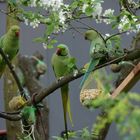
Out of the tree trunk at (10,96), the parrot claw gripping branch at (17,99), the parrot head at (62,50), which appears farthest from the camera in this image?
the tree trunk at (10,96)

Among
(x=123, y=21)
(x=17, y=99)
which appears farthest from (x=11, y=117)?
(x=123, y=21)

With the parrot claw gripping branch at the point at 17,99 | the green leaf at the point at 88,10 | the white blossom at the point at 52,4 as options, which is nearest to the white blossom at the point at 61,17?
the white blossom at the point at 52,4

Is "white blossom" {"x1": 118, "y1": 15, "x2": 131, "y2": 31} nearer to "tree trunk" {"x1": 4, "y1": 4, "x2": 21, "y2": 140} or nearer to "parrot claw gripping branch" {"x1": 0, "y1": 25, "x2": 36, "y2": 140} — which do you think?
"parrot claw gripping branch" {"x1": 0, "y1": 25, "x2": 36, "y2": 140}

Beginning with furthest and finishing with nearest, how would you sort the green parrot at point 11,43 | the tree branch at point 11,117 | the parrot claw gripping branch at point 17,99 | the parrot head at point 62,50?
the green parrot at point 11,43 → the parrot head at point 62,50 → the tree branch at point 11,117 → the parrot claw gripping branch at point 17,99

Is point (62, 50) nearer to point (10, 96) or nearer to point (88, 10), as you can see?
point (88, 10)

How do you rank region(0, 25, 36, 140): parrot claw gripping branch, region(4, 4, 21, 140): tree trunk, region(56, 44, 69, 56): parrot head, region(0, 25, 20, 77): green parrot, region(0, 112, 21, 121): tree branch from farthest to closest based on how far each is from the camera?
1. region(4, 4, 21, 140): tree trunk
2. region(0, 25, 20, 77): green parrot
3. region(56, 44, 69, 56): parrot head
4. region(0, 112, 21, 121): tree branch
5. region(0, 25, 36, 140): parrot claw gripping branch

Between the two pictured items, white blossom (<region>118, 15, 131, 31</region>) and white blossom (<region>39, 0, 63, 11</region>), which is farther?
white blossom (<region>39, 0, 63, 11</region>)

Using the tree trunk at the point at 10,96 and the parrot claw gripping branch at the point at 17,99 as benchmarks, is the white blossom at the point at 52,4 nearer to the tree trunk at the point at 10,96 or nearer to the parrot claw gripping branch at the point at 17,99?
the parrot claw gripping branch at the point at 17,99

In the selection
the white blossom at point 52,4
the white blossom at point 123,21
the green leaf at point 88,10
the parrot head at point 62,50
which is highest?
the white blossom at point 52,4

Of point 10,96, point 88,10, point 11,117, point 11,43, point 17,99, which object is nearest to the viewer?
point 88,10

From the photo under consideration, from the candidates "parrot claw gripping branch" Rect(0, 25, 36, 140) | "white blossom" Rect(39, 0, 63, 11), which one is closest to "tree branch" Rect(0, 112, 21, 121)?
"parrot claw gripping branch" Rect(0, 25, 36, 140)

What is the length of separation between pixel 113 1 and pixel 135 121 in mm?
3278

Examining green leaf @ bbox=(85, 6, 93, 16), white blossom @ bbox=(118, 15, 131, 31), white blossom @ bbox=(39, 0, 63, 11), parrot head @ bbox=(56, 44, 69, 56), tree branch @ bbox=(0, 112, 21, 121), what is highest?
white blossom @ bbox=(39, 0, 63, 11)

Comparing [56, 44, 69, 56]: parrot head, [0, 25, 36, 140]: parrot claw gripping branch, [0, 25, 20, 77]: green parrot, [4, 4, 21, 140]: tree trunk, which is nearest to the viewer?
[0, 25, 36, 140]: parrot claw gripping branch
